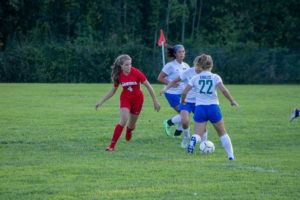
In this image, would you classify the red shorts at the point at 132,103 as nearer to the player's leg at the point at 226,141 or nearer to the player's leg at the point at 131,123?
the player's leg at the point at 131,123

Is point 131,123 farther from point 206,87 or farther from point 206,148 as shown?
point 206,87

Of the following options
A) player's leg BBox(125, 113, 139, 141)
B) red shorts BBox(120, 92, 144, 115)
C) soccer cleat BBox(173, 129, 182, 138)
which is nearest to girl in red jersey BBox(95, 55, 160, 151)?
red shorts BBox(120, 92, 144, 115)

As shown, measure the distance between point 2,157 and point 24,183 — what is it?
200 cm

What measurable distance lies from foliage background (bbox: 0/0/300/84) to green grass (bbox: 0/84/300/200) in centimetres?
2249

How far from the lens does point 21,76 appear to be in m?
35.0

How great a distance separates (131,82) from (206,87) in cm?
170

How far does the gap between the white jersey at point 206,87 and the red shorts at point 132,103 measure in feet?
5.14

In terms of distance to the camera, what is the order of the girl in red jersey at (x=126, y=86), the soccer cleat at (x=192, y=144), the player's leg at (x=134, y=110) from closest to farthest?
the soccer cleat at (x=192, y=144) < the girl in red jersey at (x=126, y=86) < the player's leg at (x=134, y=110)

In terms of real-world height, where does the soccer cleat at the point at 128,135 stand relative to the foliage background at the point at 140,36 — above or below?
above

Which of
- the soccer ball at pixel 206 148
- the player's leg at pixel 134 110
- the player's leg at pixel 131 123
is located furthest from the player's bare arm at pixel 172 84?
the soccer ball at pixel 206 148

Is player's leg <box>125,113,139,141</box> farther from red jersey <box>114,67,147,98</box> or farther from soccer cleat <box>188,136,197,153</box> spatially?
soccer cleat <box>188,136,197,153</box>

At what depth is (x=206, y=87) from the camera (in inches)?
299

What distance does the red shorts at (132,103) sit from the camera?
877 centimetres

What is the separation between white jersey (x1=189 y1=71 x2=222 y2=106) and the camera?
7.58 m
